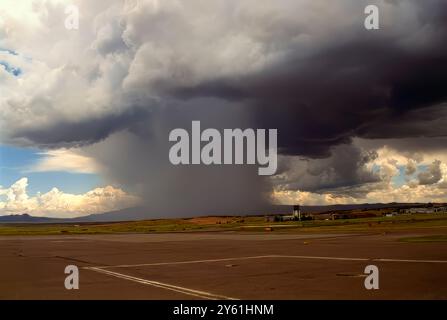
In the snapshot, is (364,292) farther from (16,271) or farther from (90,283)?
(16,271)

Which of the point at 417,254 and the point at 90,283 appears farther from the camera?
the point at 417,254

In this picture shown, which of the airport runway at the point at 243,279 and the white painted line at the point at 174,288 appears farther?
the airport runway at the point at 243,279

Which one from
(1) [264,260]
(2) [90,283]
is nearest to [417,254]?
(1) [264,260]

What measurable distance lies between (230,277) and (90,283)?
6388mm

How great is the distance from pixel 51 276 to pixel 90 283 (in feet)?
14.3

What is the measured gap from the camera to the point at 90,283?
21.3 metres

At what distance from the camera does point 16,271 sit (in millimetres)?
27859

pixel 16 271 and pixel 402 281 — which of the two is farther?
pixel 16 271

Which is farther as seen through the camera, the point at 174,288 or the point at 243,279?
the point at 243,279

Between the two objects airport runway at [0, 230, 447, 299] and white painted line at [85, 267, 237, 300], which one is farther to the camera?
airport runway at [0, 230, 447, 299]
